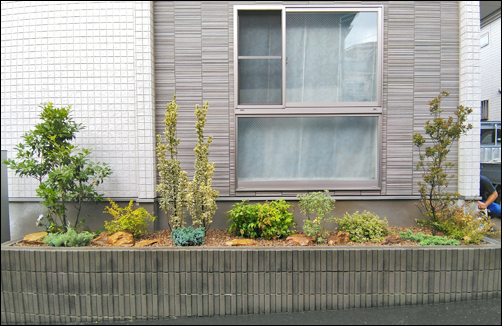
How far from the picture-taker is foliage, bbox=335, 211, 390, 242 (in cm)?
394

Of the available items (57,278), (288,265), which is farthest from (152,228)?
(288,265)

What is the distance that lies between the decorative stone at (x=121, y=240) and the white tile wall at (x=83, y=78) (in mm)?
719

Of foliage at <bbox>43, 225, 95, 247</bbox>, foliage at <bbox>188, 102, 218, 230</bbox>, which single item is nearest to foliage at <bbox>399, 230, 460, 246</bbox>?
foliage at <bbox>188, 102, 218, 230</bbox>

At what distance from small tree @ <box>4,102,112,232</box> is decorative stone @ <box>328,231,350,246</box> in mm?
3172

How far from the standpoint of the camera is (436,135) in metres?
4.22

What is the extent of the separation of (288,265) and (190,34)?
359 cm

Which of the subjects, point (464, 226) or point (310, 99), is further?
point (310, 99)

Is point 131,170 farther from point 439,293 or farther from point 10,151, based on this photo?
point 439,293

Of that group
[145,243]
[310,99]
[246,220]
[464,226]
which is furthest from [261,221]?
[464,226]

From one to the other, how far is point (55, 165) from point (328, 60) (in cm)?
428

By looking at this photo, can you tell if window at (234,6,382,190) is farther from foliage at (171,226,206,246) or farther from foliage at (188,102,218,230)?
foliage at (171,226,206,246)

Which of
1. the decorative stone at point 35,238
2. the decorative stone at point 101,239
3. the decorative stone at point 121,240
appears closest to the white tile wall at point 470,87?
the decorative stone at point 121,240

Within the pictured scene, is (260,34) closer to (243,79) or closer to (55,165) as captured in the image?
(243,79)

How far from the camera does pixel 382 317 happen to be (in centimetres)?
318
